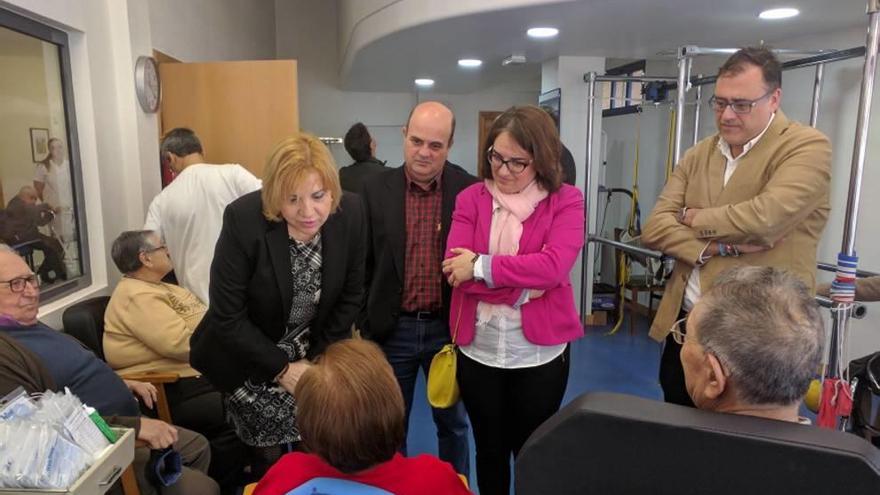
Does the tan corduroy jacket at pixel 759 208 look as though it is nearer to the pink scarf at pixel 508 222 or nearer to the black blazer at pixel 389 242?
the pink scarf at pixel 508 222

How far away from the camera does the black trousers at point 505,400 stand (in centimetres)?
161

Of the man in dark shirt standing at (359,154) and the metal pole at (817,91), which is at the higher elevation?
the metal pole at (817,91)

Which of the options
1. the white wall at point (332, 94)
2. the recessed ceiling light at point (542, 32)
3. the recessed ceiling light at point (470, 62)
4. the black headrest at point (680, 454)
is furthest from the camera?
the white wall at point (332, 94)

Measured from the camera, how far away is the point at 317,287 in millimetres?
1636

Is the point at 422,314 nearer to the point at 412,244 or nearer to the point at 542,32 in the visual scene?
the point at 412,244

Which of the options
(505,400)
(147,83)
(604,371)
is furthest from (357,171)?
(505,400)

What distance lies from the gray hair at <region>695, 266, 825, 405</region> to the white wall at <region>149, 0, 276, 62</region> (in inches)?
135

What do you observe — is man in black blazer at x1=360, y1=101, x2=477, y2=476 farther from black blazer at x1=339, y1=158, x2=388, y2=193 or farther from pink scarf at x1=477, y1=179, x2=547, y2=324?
black blazer at x1=339, y1=158, x2=388, y2=193

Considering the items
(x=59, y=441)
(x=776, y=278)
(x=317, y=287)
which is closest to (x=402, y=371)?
(x=317, y=287)

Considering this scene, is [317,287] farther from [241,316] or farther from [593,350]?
[593,350]

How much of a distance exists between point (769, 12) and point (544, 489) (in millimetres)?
3059

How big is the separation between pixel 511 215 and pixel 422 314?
1.49 ft

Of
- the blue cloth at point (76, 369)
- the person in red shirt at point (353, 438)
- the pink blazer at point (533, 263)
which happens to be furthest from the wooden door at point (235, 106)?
the person in red shirt at point (353, 438)

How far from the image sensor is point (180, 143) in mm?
3068
